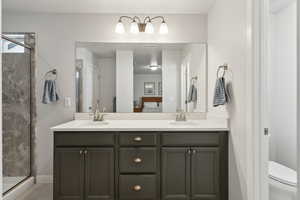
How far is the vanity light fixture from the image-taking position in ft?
9.17

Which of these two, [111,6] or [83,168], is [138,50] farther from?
[83,168]

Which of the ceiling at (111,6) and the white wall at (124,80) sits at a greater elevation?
the ceiling at (111,6)

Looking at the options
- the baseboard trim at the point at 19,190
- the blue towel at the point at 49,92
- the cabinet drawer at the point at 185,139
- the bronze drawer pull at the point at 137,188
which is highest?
the blue towel at the point at 49,92

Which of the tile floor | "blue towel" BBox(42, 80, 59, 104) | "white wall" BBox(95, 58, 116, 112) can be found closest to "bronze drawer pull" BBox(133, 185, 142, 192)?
the tile floor

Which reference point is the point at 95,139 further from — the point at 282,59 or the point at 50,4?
the point at 282,59

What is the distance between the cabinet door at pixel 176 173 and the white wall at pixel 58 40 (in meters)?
1.47

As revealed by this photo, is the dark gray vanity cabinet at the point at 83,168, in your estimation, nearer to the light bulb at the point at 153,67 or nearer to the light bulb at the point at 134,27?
the light bulb at the point at 153,67

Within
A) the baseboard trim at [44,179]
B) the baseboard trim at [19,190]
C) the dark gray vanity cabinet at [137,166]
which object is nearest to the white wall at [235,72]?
the dark gray vanity cabinet at [137,166]

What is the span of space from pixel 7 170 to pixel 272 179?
3.11 meters

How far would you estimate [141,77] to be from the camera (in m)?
2.87

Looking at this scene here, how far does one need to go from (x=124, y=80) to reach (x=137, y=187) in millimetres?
1358

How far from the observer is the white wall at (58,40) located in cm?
289

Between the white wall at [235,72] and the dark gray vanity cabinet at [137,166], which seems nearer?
the white wall at [235,72]

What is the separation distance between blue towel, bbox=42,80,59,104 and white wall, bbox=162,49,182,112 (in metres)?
1.41
